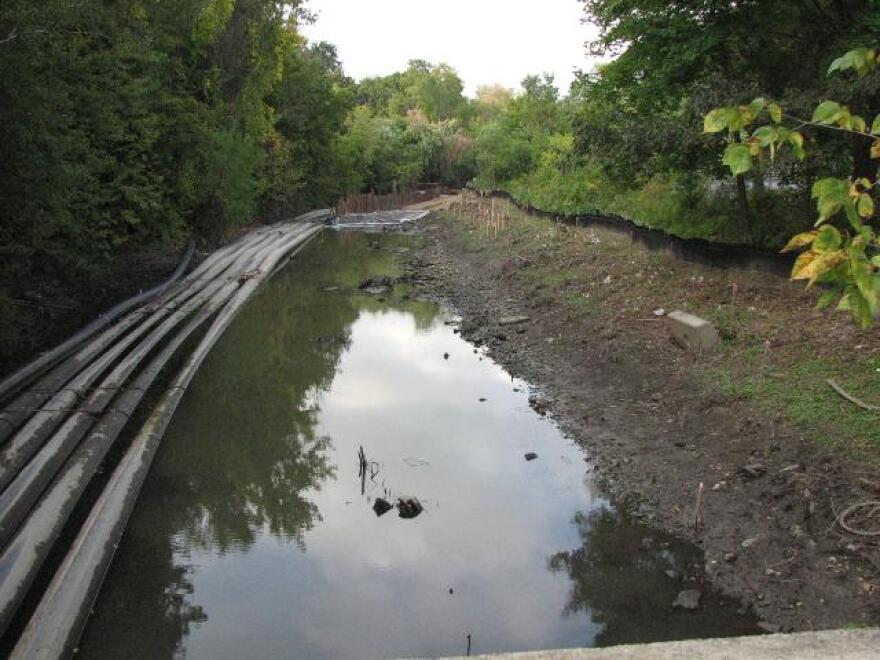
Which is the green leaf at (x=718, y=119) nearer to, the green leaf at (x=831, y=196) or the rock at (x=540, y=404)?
the green leaf at (x=831, y=196)

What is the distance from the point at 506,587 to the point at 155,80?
14582 millimetres

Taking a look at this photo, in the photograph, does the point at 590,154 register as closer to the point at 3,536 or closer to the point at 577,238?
the point at 577,238

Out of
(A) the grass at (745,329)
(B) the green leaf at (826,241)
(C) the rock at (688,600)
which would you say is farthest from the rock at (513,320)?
(B) the green leaf at (826,241)

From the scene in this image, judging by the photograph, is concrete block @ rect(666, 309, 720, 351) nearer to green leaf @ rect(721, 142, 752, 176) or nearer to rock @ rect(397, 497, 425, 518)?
rock @ rect(397, 497, 425, 518)

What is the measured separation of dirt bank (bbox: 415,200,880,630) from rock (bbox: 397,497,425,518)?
1898 millimetres

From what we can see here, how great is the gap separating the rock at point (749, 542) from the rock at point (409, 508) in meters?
2.77

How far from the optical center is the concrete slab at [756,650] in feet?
9.33

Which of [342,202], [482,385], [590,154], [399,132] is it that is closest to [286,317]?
[482,385]

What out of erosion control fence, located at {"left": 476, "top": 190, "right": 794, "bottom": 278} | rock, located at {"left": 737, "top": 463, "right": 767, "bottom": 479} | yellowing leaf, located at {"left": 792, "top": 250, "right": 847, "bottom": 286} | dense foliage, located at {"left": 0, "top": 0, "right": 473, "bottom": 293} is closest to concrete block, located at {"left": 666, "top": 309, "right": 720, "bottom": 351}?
erosion control fence, located at {"left": 476, "top": 190, "right": 794, "bottom": 278}

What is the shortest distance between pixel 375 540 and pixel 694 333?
482 cm

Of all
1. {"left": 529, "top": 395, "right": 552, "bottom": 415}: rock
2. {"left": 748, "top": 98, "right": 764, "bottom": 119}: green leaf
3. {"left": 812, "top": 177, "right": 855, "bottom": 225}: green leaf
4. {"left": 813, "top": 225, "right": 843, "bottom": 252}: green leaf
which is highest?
{"left": 748, "top": 98, "right": 764, "bottom": 119}: green leaf

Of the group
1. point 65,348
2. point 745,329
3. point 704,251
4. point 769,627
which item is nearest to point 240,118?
point 65,348

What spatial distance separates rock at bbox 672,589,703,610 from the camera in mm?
5176

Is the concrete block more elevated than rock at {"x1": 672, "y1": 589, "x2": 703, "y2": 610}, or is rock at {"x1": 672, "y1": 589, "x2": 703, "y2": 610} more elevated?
the concrete block
